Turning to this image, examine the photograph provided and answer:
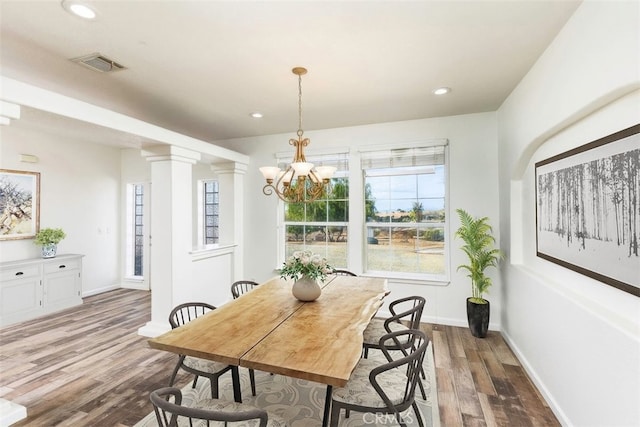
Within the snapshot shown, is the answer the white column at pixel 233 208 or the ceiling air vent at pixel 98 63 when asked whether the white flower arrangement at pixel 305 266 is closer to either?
the ceiling air vent at pixel 98 63

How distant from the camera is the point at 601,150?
180 cm

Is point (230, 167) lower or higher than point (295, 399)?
higher

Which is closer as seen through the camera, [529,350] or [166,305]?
[529,350]

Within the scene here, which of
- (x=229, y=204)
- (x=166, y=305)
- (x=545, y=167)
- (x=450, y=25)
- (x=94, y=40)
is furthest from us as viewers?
(x=229, y=204)

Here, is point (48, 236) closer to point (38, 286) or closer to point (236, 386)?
point (38, 286)

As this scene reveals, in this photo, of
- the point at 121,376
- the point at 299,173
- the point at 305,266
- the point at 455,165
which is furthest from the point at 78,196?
the point at 455,165

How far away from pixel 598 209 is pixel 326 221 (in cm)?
326

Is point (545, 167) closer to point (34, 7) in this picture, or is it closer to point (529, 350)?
point (529, 350)

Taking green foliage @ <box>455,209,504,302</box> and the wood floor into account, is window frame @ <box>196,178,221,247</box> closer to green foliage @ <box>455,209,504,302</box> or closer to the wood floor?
the wood floor

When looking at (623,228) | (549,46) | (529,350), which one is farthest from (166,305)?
(549,46)

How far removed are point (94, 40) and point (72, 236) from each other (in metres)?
4.14

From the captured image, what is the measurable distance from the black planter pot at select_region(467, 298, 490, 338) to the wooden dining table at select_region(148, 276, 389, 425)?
159 cm

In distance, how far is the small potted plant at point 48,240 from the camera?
4383 mm

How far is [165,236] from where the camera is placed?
358 cm
